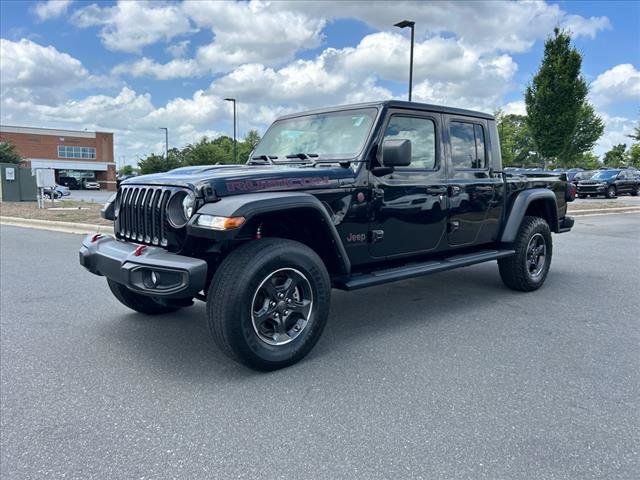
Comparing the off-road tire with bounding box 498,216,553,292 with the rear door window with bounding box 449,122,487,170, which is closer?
the rear door window with bounding box 449,122,487,170

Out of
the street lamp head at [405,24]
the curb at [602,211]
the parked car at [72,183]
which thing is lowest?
the parked car at [72,183]

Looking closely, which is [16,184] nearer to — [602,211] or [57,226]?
[57,226]

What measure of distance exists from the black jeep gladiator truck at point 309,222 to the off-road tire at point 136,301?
14mm

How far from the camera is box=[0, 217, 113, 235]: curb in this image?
1077cm

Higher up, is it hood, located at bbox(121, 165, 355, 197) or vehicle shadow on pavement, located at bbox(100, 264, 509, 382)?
hood, located at bbox(121, 165, 355, 197)

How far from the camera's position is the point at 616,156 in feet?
221

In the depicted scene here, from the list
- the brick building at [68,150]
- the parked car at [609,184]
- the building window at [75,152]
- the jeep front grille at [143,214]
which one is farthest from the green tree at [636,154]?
the building window at [75,152]

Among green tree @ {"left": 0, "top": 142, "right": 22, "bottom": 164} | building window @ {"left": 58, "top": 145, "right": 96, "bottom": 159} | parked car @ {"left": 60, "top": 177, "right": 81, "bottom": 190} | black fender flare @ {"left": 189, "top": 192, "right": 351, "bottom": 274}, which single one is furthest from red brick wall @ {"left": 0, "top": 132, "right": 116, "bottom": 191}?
black fender flare @ {"left": 189, "top": 192, "right": 351, "bottom": 274}

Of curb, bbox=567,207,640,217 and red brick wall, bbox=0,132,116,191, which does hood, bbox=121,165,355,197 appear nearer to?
curb, bbox=567,207,640,217

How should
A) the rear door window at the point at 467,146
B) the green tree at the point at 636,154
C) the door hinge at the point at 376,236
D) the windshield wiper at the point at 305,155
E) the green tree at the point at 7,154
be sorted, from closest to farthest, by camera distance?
the door hinge at the point at 376,236, the windshield wiper at the point at 305,155, the rear door window at the point at 467,146, the green tree at the point at 636,154, the green tree at the point at 7,154

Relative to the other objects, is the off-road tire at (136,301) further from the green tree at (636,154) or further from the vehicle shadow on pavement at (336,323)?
the green tree at (636,154)

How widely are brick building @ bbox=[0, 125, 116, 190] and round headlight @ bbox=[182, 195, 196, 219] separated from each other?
218ft

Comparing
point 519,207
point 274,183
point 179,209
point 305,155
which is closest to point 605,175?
point 519,207

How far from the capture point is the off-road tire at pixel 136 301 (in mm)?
4301
